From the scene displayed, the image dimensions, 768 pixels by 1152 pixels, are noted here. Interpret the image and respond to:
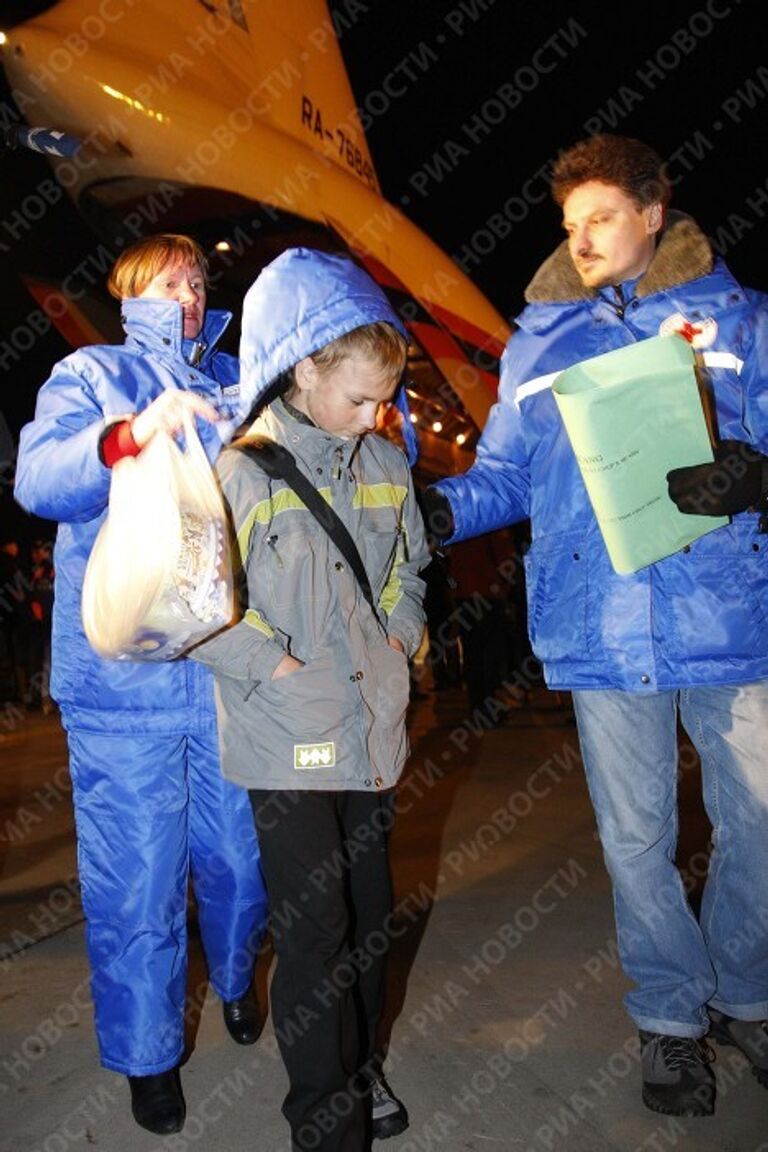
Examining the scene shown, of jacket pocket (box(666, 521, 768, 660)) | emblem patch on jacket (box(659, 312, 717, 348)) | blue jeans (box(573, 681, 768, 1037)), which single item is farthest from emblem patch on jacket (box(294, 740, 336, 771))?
emblem patch on jacket (box(659, 312, 717, 348))

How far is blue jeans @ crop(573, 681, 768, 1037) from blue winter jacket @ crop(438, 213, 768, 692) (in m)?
0.10

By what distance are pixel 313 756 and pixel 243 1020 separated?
3.48 feet

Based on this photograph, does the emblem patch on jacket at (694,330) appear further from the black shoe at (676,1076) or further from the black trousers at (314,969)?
the black shoe at (676,1076)

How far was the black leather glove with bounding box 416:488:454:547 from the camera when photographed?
230 cm

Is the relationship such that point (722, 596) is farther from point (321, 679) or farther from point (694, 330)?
point (321, 679)

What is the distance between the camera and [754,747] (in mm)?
2062

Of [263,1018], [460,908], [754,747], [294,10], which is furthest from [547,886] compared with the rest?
[294,10]

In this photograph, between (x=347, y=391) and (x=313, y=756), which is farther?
(x=347, y=391)

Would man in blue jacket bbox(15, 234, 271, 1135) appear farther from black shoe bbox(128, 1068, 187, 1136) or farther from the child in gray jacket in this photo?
the child in gray jacket

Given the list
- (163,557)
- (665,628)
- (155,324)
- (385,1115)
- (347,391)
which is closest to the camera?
(163,557)

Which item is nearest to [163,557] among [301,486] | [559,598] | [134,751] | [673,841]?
[301,486]

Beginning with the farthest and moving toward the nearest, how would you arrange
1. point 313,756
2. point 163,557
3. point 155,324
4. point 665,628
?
point 155,324 → point 665,628 → point 313,756 → point 163,557

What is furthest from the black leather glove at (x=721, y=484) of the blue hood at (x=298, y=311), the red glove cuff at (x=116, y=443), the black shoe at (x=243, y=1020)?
the black shoe at (x=243, y=1020)

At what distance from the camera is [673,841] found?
7.04 ft
